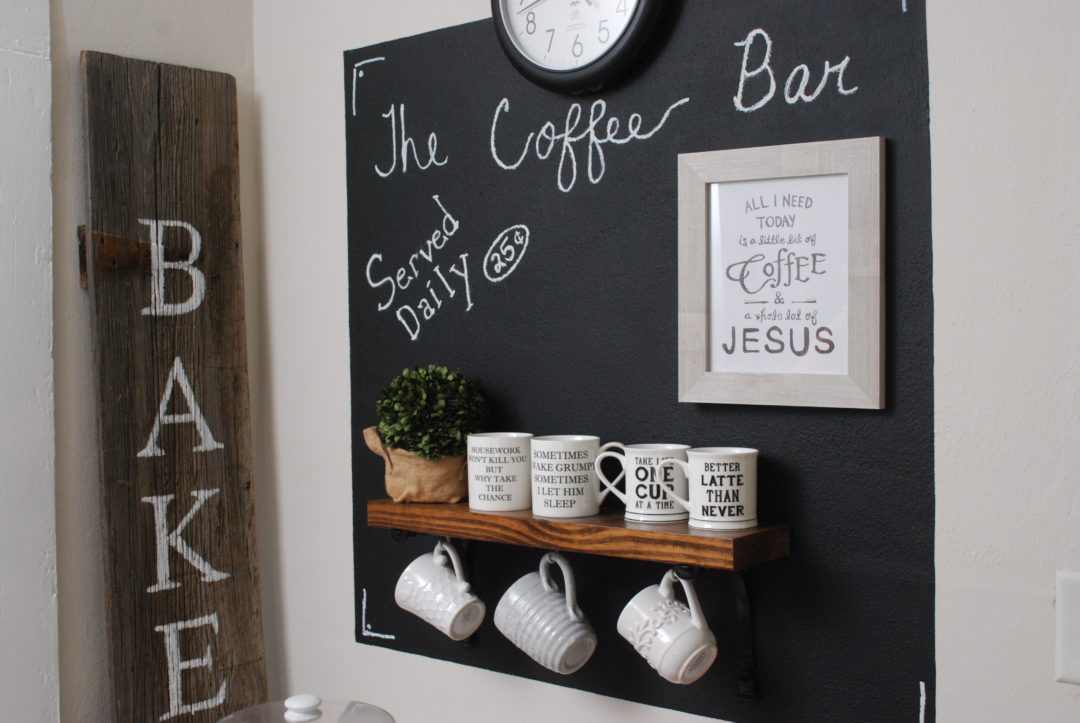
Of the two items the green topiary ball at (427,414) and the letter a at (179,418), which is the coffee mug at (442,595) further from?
the letter a at (179,418)

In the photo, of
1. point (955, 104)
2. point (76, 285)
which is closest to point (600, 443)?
point (955, 104)

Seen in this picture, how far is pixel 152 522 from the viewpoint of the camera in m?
1.59

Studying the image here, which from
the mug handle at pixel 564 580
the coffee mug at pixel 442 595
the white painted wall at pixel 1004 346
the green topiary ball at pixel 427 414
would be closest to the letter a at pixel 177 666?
the coffee mug at pixel 442 595

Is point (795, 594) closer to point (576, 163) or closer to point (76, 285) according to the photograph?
point (576, 163)

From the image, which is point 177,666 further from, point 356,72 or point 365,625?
point 356,72

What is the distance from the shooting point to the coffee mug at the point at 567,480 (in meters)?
1.26

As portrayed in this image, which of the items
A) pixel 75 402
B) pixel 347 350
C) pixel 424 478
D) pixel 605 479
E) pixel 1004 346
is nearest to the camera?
pixel 1004 346

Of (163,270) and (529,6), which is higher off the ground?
(529,6)

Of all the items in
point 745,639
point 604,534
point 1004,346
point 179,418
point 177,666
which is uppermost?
point 1004,346

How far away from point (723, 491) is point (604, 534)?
5.9 inches

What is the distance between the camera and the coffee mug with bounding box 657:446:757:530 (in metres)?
1.16

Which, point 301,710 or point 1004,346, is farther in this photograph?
point 301,710

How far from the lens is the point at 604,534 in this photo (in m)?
1.20

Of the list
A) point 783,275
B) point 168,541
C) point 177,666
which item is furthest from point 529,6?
point 177,666
